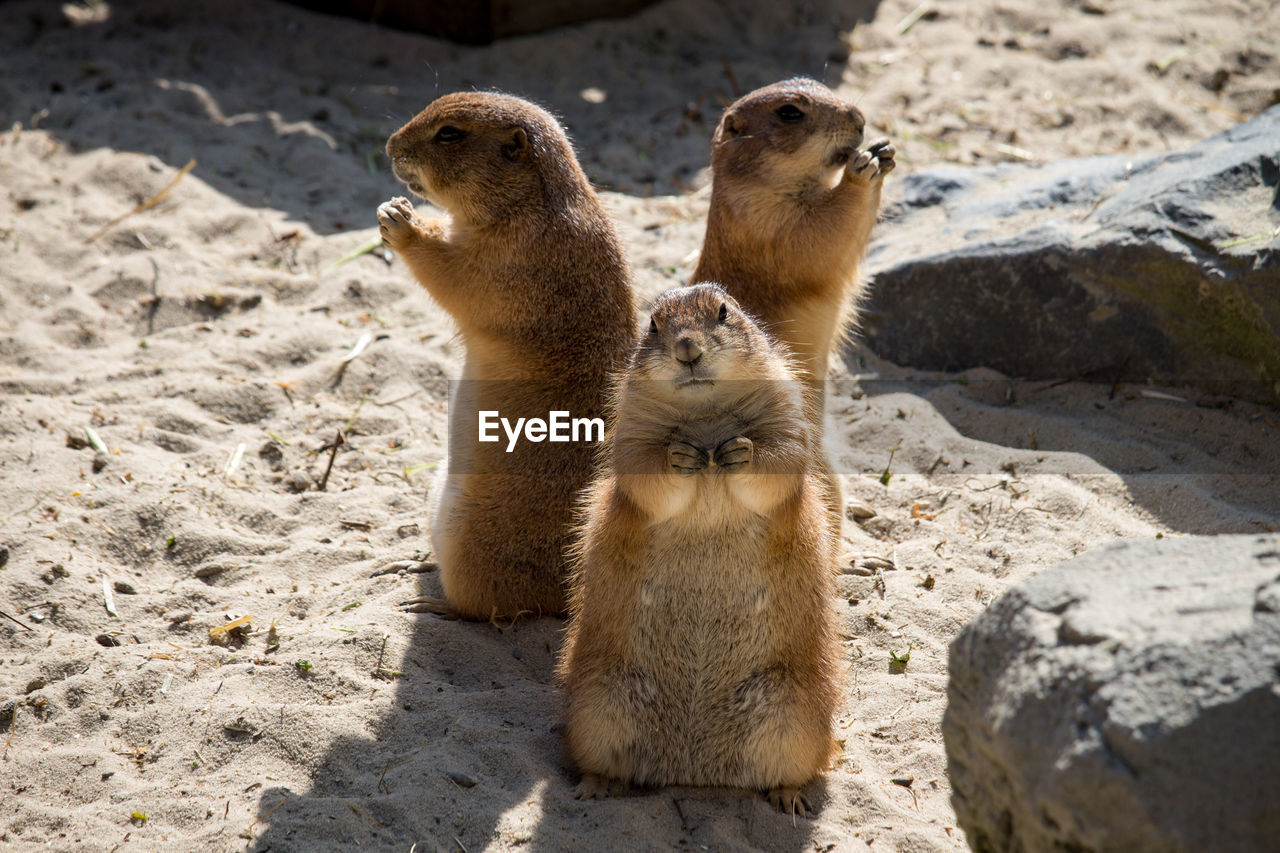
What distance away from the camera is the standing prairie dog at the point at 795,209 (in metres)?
5.67

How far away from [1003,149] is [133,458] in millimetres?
6850

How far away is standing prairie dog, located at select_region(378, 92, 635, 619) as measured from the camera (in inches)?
198

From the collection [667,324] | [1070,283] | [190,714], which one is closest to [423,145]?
[667,324]

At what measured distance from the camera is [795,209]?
5730 millimetres

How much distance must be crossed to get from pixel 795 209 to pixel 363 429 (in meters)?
2.74

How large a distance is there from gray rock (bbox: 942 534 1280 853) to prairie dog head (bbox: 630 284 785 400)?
1.30m

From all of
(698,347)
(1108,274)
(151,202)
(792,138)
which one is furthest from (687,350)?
(151,202)

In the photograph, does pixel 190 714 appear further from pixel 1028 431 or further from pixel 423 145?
pixel 1028 431

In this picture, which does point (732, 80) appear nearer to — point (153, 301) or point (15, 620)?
point (153, 301)

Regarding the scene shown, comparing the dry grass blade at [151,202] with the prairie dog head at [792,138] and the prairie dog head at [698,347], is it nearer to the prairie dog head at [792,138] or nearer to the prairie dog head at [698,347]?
the prairie dog head at [792,138]

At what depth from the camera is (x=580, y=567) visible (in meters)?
4.42

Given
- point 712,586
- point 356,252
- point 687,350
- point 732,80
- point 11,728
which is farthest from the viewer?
point 732,80

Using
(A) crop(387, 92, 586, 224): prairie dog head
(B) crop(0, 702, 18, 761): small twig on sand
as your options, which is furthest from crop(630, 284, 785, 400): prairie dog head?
(B) crop(0, 702, 18, 761): small twig on sand

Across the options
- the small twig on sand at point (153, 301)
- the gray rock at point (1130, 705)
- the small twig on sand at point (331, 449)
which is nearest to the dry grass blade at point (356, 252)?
the small twig on sand at point (153, 301)
